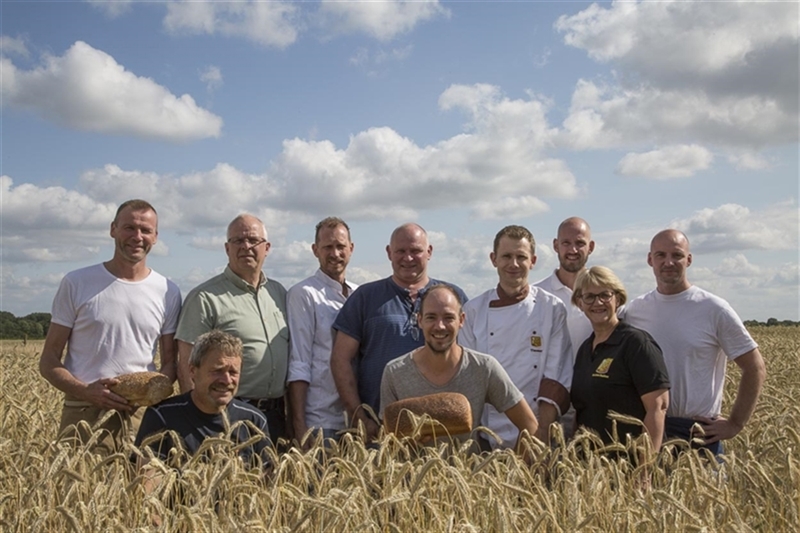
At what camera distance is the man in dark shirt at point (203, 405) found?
490cm

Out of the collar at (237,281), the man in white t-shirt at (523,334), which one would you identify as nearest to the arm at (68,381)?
the collar at (237,281)

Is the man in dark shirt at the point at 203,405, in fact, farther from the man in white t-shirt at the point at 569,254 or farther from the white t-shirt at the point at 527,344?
the man in white t-shirt at the point at 569,254

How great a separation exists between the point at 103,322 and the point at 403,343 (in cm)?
234

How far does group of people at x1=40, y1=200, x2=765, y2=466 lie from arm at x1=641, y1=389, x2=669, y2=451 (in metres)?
0.01

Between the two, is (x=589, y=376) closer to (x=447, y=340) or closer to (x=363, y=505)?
(x=447, y=340)

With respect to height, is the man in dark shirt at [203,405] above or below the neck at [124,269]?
below

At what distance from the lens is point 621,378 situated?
534 centimetres

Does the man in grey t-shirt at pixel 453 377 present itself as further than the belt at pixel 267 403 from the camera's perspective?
No

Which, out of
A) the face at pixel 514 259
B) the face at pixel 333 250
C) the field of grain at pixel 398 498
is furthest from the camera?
the face at pixel 333 250

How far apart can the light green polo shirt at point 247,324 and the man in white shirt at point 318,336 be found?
0.46 feet

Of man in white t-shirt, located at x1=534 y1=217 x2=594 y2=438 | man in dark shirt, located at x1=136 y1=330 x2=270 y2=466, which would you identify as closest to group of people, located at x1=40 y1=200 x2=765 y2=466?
man in dark shirt, located at x1=136 y1=330 x2=270 y2=466

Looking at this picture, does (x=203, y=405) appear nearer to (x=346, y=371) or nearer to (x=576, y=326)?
(x=346, y=371)

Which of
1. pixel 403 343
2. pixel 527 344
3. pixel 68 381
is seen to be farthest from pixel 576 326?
pixel 68 381

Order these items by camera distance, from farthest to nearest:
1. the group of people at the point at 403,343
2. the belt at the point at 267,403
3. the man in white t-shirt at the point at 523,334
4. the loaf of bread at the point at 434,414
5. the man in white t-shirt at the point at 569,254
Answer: the man in white t-shirt at the point at 569,254
the belt at the point at 267,403
the man in white t-shirt at the point at 523,334
the group of people at the point at 403,343
the loaf of bread at the point at 434,414
